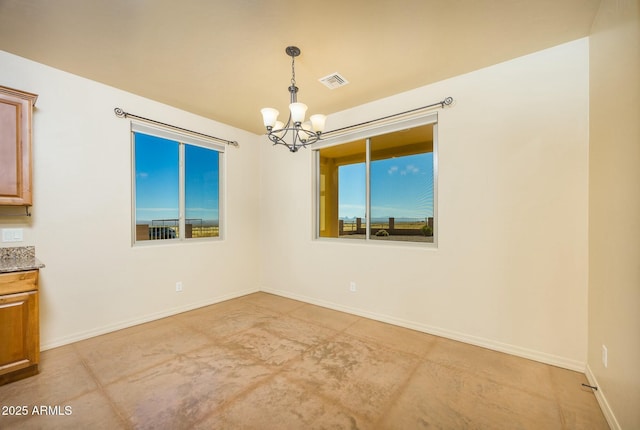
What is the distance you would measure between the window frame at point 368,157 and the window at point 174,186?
155 centimetres

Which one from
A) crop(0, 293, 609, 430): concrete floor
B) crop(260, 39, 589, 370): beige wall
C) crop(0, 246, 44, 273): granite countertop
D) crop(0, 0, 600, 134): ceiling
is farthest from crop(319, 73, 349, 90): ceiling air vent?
crop(0, 246, 44, 273): granite countertop

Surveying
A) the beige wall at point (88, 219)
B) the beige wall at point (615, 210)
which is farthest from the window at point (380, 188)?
the beige wall at point (88, 219)

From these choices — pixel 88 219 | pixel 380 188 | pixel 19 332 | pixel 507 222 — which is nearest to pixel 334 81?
pixel 380 188

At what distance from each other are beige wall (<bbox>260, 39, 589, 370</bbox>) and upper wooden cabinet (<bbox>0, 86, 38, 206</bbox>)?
3410 mm

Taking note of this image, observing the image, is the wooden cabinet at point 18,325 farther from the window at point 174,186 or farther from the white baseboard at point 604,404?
the white baseboard at point 604,404

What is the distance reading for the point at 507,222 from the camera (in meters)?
2.46

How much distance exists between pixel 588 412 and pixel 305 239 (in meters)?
3.21

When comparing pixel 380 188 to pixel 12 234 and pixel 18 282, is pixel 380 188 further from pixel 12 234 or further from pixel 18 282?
pixel 12 234

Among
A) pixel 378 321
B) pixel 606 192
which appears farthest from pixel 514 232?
pixel 378 321

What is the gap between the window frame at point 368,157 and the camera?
9.55 ft

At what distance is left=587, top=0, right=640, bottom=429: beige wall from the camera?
1.39m

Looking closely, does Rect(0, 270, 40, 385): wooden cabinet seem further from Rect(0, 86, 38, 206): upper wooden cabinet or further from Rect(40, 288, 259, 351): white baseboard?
Rect(0, 86, 38, 206): upper wooden cabinet

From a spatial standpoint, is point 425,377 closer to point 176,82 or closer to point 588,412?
point 588,412

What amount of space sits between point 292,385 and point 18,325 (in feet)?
7.03
